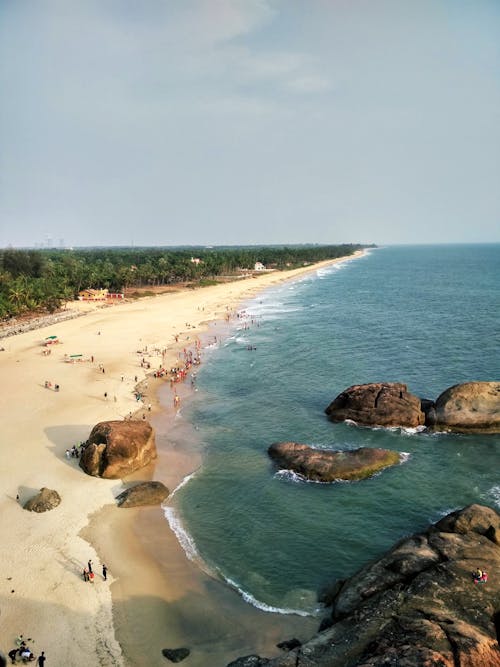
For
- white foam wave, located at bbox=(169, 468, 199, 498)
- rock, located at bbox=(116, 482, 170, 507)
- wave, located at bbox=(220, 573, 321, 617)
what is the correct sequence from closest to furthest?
wave, located at bbox=(220, 573, 321, 617) < rock, located at bbox=(116, 482, 170, 507) < white foam wave, located at bbox=(169, 468, 199, 498)

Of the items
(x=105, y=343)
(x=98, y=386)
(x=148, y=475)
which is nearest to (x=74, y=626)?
(x=148, y=475)

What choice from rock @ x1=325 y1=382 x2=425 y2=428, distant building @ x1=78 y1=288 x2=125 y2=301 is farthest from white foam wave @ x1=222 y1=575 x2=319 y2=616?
distant building @ x1=78 y1=288 x2=125 y2=301

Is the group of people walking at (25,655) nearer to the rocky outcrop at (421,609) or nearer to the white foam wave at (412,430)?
the rocky outcrop at (421,609)

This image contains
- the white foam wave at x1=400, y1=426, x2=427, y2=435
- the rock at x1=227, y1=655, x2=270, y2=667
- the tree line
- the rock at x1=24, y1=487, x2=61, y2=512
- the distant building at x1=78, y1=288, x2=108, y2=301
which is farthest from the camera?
the distant building at x1=78, y1=288, x2=108, y2=301

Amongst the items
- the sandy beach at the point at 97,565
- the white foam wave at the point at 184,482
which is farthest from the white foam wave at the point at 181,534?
the white foam wave at the point at 184,482

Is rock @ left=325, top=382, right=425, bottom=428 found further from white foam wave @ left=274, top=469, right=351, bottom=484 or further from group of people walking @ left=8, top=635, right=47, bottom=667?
group of people walking @ left=8, top=635, right=47, bottom=667

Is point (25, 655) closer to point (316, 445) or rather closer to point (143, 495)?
point (143, 495)

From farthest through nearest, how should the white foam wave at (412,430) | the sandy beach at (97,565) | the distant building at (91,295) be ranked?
the distant building at (91,295) → the white foam wave at (412,430) → the sandy beach at (97,565)
